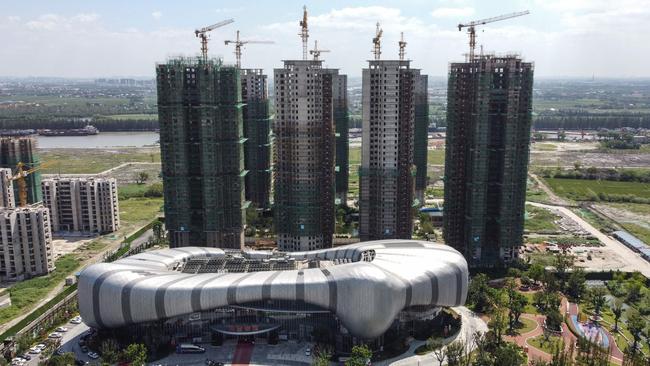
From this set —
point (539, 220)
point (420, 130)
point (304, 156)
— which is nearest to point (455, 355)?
point (304, 156)

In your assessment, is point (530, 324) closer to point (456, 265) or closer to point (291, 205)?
point (456, 265)

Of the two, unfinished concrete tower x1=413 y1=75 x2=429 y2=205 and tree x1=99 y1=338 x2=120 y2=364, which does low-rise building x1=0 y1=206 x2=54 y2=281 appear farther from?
unfinished concrete tower x1=413 y1=75 x2=429 y2=205

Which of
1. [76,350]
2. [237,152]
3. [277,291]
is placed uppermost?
[237,152]

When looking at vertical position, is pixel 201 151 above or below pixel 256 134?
below

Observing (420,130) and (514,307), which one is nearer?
(514,307)

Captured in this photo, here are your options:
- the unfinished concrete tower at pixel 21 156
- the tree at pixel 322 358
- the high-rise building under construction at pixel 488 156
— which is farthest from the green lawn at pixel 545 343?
the unfinished concrete tower at pixel 21 156

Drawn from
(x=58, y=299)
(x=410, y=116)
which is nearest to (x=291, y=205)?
(x=410, y=116)

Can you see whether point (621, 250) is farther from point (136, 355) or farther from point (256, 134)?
point (136, 355)
